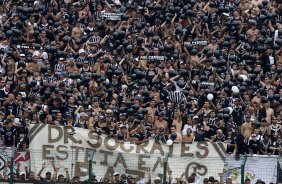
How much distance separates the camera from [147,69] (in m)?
36.1

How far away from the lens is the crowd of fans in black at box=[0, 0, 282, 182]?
109 feet

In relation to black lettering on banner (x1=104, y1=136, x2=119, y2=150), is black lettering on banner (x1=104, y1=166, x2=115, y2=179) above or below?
below

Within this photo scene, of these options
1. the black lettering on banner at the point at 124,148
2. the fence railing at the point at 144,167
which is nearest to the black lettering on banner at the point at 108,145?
the black lettering on banner at the point at 124,148

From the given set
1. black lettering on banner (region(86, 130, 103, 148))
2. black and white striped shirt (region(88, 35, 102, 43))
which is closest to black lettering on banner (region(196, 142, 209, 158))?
black lettering on banner (region(86, 130, 103, 148))

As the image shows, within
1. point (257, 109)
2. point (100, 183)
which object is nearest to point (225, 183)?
point (100, 183)

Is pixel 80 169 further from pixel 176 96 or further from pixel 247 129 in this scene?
pixel 176 96

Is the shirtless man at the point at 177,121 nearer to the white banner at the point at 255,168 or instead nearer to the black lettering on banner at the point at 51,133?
the black lettering on banner at the point at 51,133

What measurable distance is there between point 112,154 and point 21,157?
2.28m

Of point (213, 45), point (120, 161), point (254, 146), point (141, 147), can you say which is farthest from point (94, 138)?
point (213, 45)

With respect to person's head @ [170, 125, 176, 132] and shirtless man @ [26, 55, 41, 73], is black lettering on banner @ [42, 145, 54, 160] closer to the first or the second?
person's head @ [170, 125, 176, 132]

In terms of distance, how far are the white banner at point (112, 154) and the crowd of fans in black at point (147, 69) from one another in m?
0.56

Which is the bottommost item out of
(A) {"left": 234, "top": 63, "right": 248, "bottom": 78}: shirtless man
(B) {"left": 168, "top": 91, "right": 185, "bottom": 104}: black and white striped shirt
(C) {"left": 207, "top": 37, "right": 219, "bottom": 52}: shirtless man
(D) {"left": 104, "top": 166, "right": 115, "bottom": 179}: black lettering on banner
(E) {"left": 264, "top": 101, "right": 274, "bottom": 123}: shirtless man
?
(D) {"left": 104, "top": 166, "right": 115, "bottom": 179}: black lettering on banner

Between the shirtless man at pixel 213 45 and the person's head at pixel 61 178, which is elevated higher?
the shirtless man at pixel 213 45

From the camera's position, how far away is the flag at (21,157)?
29.9m
